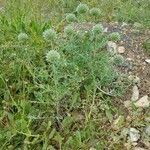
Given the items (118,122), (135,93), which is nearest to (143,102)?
(135,93)

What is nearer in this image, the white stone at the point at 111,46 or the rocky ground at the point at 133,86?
the rocky ground at the point at 133,86

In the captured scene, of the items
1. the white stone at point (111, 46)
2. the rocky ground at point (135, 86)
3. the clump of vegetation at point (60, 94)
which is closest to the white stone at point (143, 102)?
the rocky ground at point (135, 86)

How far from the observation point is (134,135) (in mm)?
3955

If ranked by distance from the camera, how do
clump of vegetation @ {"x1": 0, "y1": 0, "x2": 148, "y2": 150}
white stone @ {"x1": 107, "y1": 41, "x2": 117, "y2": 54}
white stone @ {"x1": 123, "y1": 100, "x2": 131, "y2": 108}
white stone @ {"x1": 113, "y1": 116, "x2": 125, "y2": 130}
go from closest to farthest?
clump of vegetation @ {"x1": 0, "y1": 0, "x2": 148, "y2": 150} → white stone @ {"x1": 113, "y1": 116, "x2": 125, "y2": 130} → white stone @ {"x1": 123, "y1": 100, "x2": 131, "y2": 108} → white stone @ {"x1": 107, "y1": 41, "x2": 117, "y2": 54}

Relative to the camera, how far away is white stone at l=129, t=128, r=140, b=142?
155 inches

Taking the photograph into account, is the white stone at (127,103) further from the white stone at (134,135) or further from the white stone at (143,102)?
the white stone at (134,135)

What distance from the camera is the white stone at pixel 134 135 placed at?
3939mm

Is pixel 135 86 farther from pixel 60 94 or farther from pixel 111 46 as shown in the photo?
pixel 60 94

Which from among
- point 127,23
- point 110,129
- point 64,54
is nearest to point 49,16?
point 127,23

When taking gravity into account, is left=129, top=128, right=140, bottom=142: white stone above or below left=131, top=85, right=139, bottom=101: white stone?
below

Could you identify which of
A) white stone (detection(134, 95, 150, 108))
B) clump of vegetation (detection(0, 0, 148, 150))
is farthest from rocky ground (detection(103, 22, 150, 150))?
clump of vegetation (detection(0, 0, 148, 150))

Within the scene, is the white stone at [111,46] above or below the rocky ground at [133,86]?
above

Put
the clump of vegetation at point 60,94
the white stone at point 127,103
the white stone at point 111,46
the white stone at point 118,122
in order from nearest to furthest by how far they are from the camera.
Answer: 1. the clump of vegetation at point 60,94
2. the white stone at point 118,122
3. the white stone at point 127,103
4. the white stone at point 111,46

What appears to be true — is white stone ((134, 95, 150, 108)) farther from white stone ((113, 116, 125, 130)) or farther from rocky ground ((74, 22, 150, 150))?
white stone ((113, 116, 125, 130))
